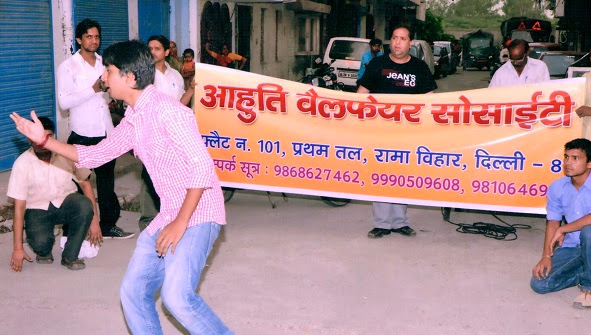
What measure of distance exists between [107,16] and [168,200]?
9.81 m

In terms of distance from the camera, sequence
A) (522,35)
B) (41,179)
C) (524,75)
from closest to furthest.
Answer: (41,179) → (524,75) → (522,35)

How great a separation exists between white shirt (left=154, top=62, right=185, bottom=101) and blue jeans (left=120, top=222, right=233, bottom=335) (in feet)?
11.0

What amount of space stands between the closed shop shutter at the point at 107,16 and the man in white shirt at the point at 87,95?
4999mm

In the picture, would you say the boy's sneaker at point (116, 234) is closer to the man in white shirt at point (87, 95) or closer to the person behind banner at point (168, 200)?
the man in white shirt at point (87, 95)

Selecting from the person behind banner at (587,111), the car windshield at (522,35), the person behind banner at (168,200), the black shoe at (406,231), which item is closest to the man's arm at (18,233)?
the person behind banner at (168,200)

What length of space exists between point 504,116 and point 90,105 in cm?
370

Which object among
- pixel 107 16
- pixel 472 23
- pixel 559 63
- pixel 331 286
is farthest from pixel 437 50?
pixel 472 23

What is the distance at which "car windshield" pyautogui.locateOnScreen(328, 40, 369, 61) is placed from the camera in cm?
2407

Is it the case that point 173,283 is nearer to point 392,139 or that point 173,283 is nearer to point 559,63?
point 392,139

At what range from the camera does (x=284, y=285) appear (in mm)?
5805

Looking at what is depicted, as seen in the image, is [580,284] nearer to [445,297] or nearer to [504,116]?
[445,297]

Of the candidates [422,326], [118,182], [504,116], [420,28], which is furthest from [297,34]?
[420,28]

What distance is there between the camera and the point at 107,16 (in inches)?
504

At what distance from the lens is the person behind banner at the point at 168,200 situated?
3551mm
